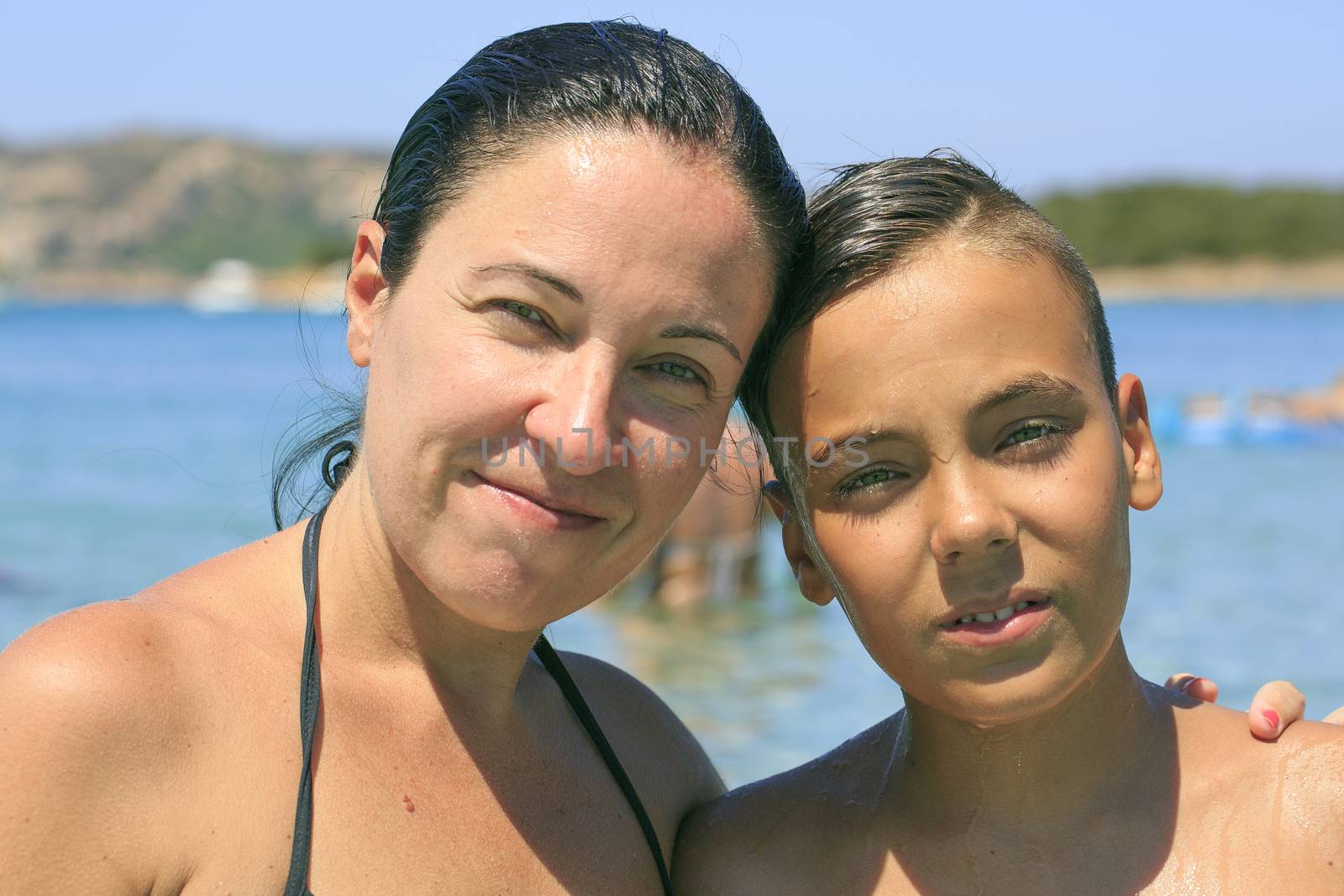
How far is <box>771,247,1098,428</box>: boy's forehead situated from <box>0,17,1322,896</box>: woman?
154 mm

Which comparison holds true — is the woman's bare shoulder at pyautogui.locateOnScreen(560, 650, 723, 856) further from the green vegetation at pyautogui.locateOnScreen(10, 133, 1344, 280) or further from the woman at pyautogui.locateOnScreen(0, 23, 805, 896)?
the green vegetation at pyautogui.locateOnScreen(10, 133, 1344, 280)

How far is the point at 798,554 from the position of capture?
2492mm

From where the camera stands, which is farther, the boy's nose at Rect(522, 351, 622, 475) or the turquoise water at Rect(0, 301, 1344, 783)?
the turquoise water at Rect(0, 301, 1344, 783)

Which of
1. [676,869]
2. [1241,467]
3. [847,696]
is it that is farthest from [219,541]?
[1241,467]

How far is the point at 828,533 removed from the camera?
230cm

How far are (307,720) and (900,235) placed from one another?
3.95 ft

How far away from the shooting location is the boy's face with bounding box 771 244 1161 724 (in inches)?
85.2

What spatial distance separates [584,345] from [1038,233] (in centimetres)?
88

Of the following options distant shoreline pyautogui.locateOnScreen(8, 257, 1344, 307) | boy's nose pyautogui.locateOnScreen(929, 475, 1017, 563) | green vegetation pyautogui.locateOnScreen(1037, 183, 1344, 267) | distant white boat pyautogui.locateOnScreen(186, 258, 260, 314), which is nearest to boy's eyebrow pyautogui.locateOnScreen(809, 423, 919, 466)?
boy's nose pyautogui.locateOnScreen(929, 475, 1017, 563)

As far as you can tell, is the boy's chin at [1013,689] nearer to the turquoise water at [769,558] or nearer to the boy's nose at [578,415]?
the boy's nose at [578,415]

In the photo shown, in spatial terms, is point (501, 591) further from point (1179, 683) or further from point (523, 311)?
point (1179, 683)

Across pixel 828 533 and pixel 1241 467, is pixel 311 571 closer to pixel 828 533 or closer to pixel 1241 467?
pixel 828 533

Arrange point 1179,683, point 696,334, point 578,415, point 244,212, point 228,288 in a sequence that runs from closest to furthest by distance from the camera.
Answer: point 578,415
point 696,334
point 1179,683
point 228,288
point 244,212

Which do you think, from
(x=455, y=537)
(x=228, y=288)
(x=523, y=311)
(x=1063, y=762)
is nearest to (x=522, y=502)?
(x=455, y=537)
